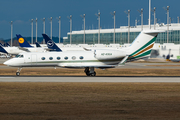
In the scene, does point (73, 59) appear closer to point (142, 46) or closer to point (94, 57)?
point (94, 57)

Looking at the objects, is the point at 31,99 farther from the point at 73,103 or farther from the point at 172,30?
the point at 172,30

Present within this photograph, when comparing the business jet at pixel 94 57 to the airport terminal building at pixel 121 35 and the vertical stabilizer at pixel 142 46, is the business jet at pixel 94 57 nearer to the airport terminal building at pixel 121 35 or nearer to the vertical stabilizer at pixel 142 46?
the vertical stabilizer at pixel 142 46

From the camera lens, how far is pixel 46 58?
38281 mm

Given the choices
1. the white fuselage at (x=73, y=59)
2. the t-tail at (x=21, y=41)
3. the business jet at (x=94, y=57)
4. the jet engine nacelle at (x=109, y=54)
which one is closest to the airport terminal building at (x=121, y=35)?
the t-tail at (x=21, y=41)

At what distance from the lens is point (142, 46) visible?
37.9 metres

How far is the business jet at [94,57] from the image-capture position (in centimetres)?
3772

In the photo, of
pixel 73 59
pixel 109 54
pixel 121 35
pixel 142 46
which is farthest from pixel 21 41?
pixel 121 35

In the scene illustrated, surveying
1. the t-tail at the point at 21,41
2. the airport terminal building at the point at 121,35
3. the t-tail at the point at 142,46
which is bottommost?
the t-tail at the point at 142,46

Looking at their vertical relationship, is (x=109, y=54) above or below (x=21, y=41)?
below

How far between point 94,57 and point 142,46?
572 cm

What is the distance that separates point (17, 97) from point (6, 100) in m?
1.28

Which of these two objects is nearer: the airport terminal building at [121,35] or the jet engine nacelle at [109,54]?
the jet engine nacelle at [109,54]

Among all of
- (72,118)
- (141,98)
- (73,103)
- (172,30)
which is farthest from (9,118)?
(172,30)

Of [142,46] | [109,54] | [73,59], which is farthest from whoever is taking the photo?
[73,59]
